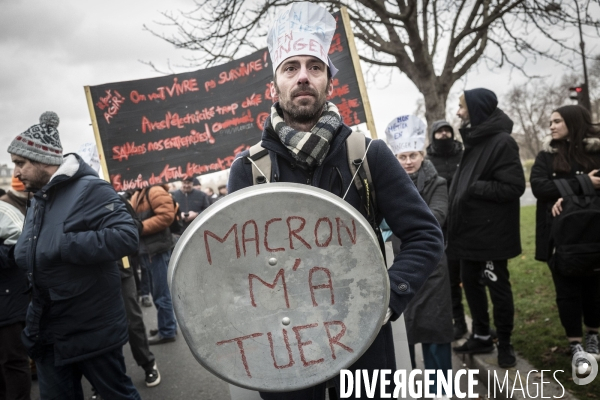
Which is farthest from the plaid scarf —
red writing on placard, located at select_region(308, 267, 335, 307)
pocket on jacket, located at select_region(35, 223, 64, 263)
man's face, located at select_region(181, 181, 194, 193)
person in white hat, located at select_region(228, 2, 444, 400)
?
man's face, located at select_region(181, 181, 194, 193)

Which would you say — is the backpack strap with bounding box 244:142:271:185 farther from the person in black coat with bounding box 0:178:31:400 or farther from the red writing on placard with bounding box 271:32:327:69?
the person in black coat with bounding box 0:178:31:400

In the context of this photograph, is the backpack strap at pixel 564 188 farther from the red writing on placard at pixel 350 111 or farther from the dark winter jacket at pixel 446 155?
the red writing on placard at pixel 350 111

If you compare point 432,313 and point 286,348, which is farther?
point 432,313

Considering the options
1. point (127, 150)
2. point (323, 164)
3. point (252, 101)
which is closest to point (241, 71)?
point (252, 101)

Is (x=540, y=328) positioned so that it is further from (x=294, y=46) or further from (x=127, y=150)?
(x=127, y=150)

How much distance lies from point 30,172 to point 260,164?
6.10ft

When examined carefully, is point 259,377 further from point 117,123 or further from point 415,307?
point 117,123

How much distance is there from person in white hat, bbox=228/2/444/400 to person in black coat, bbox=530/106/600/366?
91.8 inches

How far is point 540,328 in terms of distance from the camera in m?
4.00

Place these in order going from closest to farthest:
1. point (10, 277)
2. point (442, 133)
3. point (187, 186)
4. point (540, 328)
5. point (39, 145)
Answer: point (39, 145)
point (10, 277)
point (540, 328)
point (442, 133)
point (187, 186)

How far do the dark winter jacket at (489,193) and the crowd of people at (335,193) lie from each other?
0.01 m

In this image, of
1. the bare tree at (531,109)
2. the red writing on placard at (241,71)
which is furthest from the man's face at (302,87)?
the bare tree at (531,109)

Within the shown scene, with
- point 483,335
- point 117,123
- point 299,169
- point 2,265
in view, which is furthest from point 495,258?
point 117,123

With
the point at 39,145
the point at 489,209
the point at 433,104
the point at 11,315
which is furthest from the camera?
the point at 433,104
